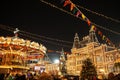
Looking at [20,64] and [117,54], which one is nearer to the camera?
[20,64]

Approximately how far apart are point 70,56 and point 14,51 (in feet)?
155

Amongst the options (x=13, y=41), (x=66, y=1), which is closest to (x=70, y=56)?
(x=13, y=41)

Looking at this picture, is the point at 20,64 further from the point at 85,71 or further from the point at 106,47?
the point at 106,47

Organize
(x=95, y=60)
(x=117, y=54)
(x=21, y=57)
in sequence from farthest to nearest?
(x=95, y=60) < (x=117, y=54) < (x=21, y=57)

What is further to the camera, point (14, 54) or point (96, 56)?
point (96, 56)

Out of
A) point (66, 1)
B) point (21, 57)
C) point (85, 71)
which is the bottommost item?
point (85, 71)

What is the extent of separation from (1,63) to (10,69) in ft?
4.36

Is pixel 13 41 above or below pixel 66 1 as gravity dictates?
below

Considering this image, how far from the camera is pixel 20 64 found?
73.5 ft

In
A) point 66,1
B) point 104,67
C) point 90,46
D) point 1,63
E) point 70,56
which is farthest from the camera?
point 70,56

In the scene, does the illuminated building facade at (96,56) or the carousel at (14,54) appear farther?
the illuminated building facade at (96,56)

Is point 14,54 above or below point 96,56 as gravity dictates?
below

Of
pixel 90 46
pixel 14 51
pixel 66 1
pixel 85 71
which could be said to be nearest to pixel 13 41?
pixel 14 51

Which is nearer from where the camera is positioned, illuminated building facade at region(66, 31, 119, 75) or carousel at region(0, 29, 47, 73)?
carousel at region(0, 29, 47, 73)
